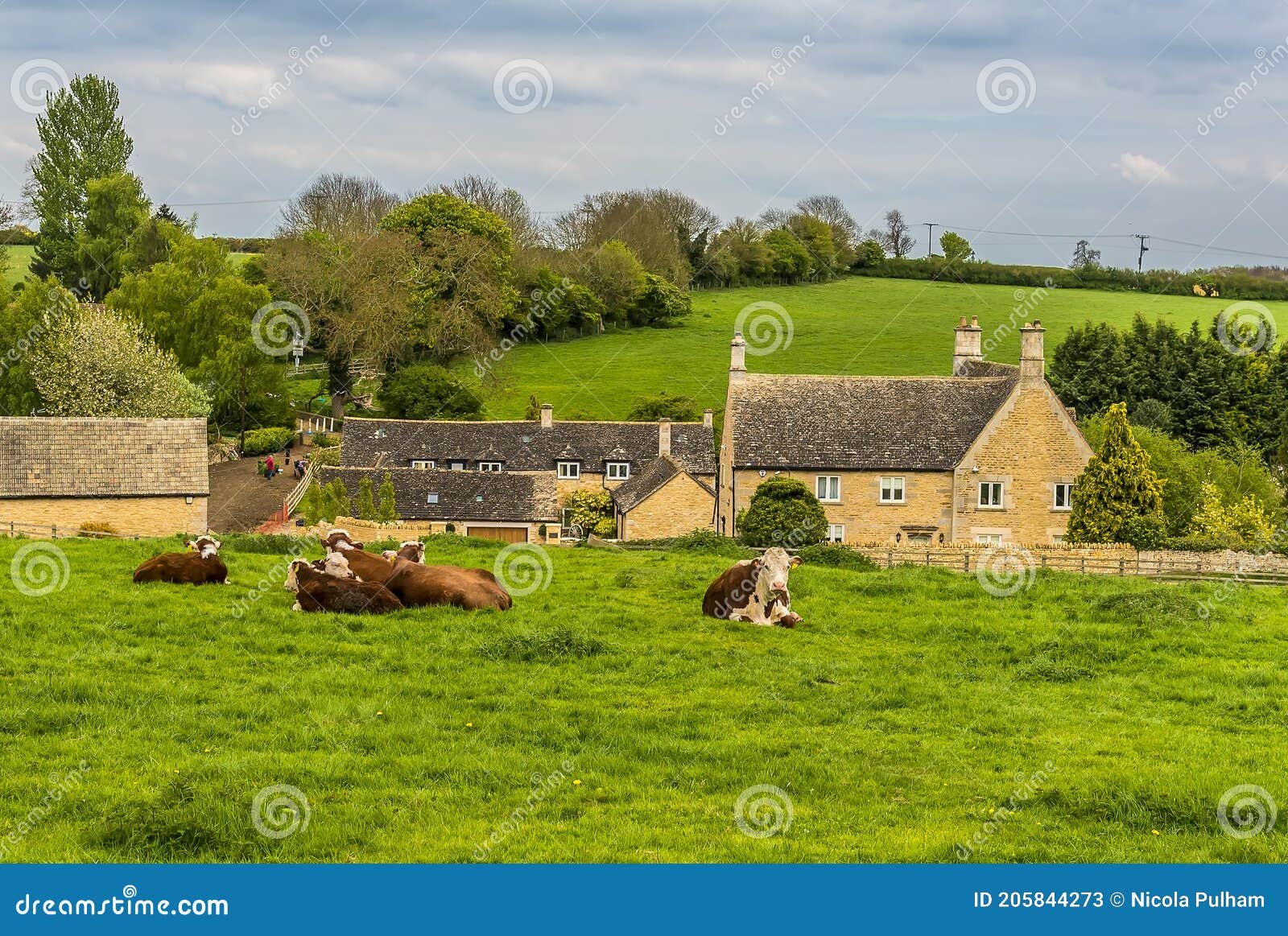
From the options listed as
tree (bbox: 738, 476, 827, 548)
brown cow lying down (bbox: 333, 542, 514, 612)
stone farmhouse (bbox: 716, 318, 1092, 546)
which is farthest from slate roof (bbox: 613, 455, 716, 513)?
brown cow lying down (bbox: 333, 542, 514, 612)

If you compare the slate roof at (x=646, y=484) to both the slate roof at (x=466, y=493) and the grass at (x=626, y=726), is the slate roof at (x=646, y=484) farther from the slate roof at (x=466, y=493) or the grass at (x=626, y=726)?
the grass at (x=626, y=726)

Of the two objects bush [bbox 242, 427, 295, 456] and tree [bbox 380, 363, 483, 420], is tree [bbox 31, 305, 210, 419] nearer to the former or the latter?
bush [bbox 242, 427, 295, 456]

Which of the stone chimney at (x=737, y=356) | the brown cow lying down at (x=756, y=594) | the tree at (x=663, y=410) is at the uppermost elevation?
the stone chimney at (x=737, y=356)

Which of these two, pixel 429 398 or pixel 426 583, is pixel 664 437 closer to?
pixel 429 398

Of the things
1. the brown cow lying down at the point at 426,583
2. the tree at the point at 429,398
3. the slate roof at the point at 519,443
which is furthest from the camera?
the tree at the point at 429,398

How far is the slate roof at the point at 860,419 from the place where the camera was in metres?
53.5

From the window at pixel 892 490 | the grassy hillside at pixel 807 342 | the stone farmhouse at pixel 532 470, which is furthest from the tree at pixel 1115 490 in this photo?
the grassy hillside at pixel 807 342

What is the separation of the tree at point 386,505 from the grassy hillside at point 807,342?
29986 millimetres

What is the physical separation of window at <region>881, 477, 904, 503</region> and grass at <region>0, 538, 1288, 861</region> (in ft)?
92.2

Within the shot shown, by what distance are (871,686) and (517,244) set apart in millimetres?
98573

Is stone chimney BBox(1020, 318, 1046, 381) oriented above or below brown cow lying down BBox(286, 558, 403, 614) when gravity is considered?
above

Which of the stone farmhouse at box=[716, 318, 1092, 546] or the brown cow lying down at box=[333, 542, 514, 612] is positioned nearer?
the brown cow lying down at box=[333, 542, 514, 612]

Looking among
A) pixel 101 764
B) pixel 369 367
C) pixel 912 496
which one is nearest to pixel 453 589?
pixel 101 764

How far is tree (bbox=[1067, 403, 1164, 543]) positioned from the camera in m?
45.5
